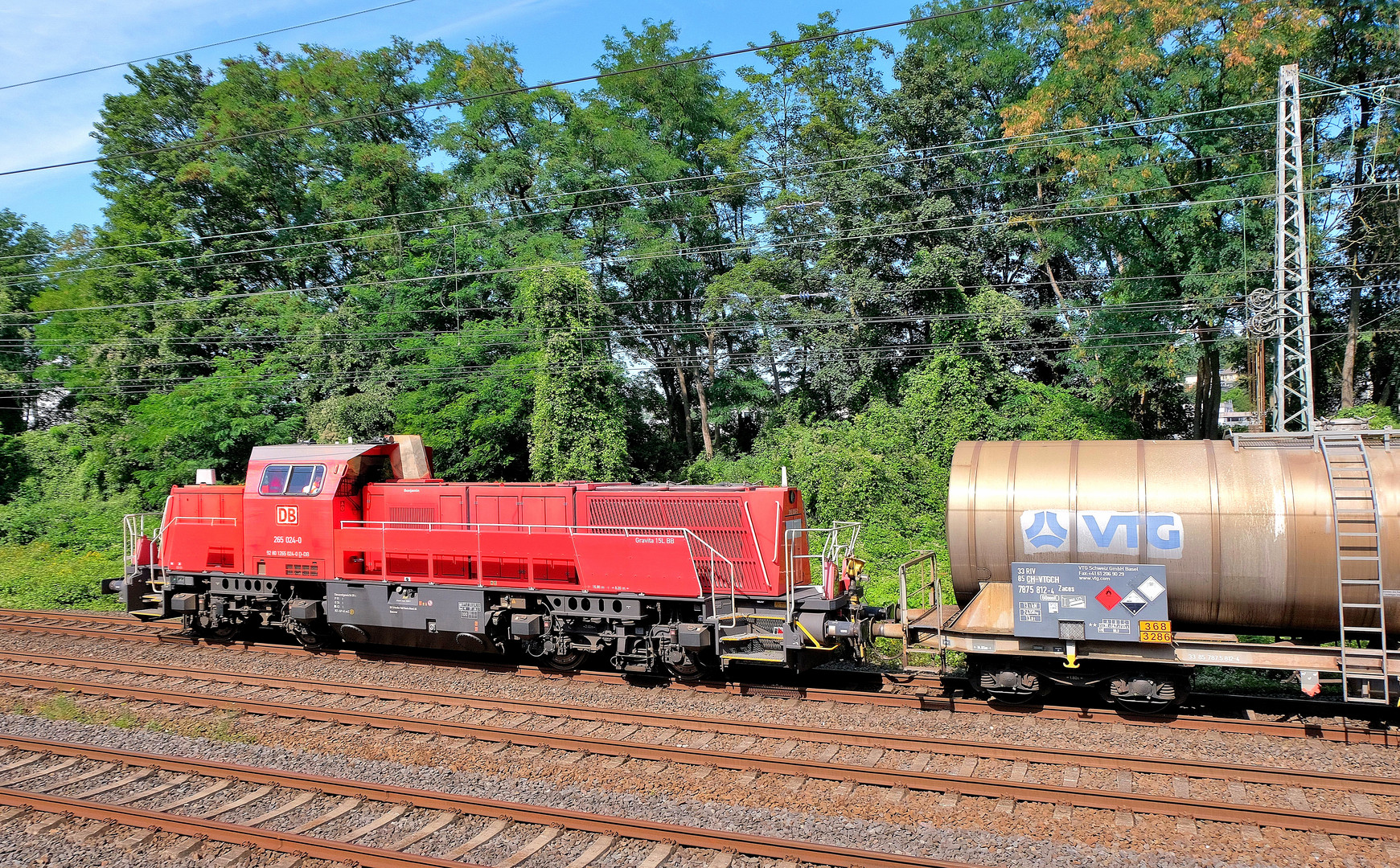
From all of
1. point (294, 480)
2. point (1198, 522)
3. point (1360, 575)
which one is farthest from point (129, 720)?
point (1360, 575)

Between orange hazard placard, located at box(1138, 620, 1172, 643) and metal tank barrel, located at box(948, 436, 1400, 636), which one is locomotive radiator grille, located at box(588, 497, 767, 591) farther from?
orange hazard placard, located at box(1138, 620, 1172, 643)

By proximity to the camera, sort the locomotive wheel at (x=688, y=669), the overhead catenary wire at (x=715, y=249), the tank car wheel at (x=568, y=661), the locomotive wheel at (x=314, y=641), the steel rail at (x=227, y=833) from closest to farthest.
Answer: the steel rail at (x=227, y=833)
the locomotive wheel at (x=688, y=669)
the tank car wheel at (x=568, y=661)
the locomotive wheel at (x=314, y=641)
the overhead catenary wire at (x=715, y=249)

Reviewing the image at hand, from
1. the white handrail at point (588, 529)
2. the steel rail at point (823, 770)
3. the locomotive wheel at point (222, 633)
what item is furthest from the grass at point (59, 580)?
the white handrail at point (588, 529)

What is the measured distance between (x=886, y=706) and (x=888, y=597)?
5.90 metres

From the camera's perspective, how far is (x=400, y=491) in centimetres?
1313

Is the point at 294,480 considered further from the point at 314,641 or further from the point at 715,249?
the point at 715,249

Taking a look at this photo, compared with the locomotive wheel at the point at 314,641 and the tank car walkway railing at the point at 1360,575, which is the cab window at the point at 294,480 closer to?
the locomotive wheel at the point at 314,641

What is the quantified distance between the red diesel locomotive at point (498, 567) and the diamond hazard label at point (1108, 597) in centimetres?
290

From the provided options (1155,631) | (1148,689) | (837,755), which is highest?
Result: (1155,631)

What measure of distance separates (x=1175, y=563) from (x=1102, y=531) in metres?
0.84

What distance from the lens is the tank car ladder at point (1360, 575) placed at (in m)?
8.52

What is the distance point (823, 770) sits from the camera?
8.24m

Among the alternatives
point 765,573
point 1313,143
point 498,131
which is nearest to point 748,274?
point 498,131

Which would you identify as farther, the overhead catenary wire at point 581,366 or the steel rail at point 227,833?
the overhead catenary wire at point 581,366
